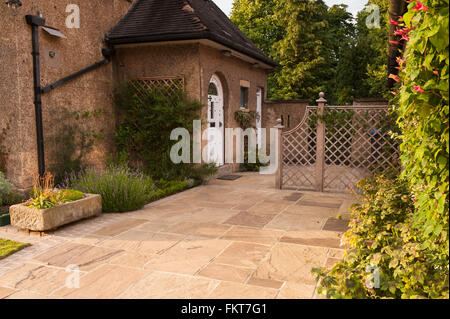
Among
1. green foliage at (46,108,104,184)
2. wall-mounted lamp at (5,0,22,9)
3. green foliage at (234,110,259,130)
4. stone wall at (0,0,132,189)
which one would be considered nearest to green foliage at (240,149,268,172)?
green foliage at (234,110,259,130)

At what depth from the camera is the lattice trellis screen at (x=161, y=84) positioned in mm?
8679

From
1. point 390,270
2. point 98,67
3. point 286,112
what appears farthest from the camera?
point 286,112

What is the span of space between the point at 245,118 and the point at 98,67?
170 inches

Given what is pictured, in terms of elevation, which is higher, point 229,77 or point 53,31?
point 53,31

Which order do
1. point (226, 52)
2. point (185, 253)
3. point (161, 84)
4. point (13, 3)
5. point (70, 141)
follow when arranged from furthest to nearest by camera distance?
1. point (226, 52)
2. point (161, 84)
3. point (70, 141)
4. point (13, 3)
5. point (185, 253)

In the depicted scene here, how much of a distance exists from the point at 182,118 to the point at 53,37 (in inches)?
114

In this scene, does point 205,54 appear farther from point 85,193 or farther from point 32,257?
point 32,257

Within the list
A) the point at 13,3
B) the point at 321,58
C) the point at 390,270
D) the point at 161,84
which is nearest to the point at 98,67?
the point at 161,84

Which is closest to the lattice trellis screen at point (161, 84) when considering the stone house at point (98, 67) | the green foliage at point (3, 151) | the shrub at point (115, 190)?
the stone house at point (98, 67)

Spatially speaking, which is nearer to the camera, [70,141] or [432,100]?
[432,100]

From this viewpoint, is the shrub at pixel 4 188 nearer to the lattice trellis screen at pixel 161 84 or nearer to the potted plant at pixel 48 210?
the potted plant at pixel 48 210

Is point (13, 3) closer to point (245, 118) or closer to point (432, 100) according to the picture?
point (245, 118)

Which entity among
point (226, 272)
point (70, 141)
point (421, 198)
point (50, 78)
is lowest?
point (226, 272)

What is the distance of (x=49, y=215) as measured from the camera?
4.91m
